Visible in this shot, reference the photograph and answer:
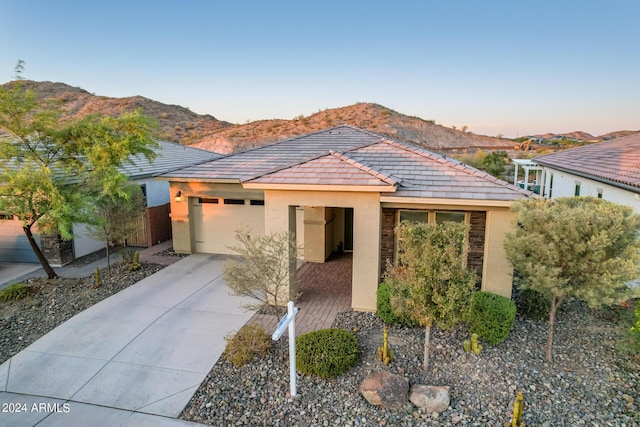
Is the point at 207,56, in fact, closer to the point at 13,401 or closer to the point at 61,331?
the point at 61,331

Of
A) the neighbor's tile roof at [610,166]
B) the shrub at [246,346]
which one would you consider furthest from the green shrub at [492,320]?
the neighbor's tile roof at [610,166]

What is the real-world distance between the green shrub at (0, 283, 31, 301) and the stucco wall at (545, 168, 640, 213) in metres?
16.3

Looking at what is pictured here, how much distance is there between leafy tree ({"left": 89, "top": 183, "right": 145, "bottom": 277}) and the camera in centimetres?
1034

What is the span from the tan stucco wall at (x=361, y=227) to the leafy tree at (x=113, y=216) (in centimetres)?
498

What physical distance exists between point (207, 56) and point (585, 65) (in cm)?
2248

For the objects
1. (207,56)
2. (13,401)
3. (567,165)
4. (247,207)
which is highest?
(207,56)

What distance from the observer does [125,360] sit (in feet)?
21.9

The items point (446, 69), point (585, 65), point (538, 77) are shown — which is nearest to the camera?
point (585, 65)

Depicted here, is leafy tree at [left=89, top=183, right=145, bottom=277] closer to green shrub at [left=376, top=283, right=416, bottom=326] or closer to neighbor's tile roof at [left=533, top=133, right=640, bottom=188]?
green shrub at [left=376, top=283, right=416, bottom=326]

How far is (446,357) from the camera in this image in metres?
6.54

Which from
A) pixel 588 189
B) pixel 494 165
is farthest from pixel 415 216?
pixel 494 165

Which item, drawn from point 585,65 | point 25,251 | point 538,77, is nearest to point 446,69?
point 538,77

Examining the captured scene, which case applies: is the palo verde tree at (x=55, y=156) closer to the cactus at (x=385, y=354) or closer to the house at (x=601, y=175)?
the cactus at (x=385, y=354)

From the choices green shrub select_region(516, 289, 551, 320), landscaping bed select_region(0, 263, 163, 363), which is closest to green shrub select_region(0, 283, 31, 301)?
landscaping bed select_region(0, 263, 163, 363)
